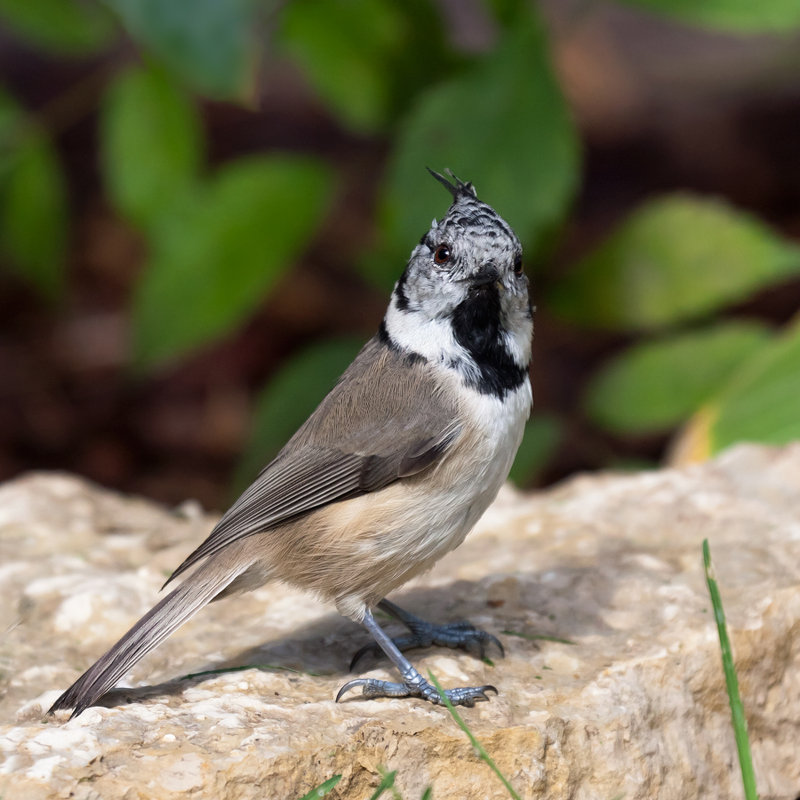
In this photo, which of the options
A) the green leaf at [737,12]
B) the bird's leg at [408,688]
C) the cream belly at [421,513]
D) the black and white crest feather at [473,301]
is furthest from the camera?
the green leaf at [737,12]

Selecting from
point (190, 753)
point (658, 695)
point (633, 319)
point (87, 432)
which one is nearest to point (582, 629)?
point (658, 695)

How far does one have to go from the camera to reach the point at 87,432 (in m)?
7.65

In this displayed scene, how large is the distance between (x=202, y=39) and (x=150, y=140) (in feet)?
3.42

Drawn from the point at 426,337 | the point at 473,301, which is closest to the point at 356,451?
the point at 426,337

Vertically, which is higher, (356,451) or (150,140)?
(150,140)

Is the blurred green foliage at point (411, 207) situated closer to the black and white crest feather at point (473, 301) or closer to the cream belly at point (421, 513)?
the black and white crest feather at point (473, 301)

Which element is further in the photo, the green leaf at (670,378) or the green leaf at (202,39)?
the green leaf at (670,378)

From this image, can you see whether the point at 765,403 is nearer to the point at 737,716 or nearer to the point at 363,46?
the point at 737,716

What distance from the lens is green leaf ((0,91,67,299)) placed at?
17.9 ft

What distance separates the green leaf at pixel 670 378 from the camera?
202 inches

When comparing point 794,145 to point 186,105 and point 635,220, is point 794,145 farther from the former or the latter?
point 186,105

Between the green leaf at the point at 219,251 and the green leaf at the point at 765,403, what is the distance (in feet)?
6.87

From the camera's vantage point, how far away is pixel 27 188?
5461 mm

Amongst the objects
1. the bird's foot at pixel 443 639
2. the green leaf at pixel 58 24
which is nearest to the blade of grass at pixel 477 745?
the bird's foot at pixel 443 639
